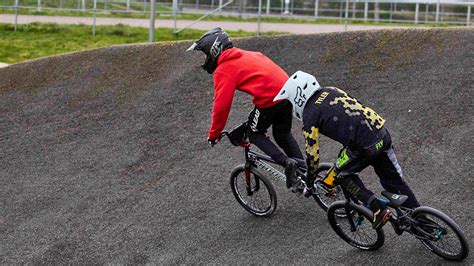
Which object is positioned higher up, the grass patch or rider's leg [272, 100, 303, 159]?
the grass patch

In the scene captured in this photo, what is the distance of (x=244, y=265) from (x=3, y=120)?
23.0 feet

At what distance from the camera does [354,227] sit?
704 cm

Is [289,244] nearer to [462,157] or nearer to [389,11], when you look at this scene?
[462,157]

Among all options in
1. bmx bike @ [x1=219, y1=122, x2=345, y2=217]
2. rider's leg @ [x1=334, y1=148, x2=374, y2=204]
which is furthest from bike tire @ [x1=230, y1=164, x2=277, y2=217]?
rider's leg @ [x1=334, y1=148, x2=374, y2=204]

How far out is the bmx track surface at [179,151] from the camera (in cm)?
765

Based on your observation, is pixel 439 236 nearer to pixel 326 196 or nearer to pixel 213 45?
pixel 326 196

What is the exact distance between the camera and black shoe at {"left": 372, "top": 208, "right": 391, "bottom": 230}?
6.50m

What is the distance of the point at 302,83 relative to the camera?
674 cm

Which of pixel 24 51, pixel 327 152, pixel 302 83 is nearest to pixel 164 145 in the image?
pixel 327 152

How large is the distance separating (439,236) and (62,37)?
2044 centimetres

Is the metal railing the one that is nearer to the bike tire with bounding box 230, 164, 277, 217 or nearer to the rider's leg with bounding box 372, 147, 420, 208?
the bike tire with bounding box 230, 164, 277, 217

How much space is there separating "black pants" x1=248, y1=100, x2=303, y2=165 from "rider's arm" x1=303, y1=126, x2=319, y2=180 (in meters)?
0.73

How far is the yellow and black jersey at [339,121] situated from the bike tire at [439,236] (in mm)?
866

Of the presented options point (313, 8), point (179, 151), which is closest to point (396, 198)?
point (179, 151)
